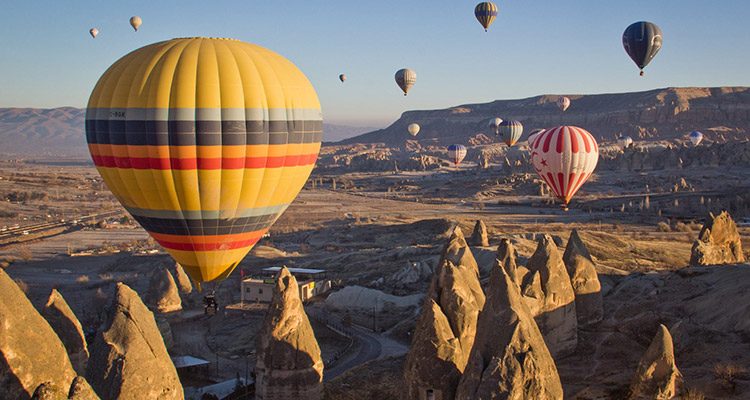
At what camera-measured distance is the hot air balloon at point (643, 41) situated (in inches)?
2207

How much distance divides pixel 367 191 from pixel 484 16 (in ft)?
136

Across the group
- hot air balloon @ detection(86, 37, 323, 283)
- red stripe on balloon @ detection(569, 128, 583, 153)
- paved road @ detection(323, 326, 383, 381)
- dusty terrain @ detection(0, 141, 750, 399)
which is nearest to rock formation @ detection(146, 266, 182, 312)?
dusty terrain @ detection(0, 141, 750, 399)

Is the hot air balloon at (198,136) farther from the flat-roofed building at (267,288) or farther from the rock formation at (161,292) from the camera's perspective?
the flat-roofed building at (267,288)

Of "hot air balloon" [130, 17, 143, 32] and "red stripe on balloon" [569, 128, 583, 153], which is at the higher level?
"hot air balloon" [130, 17, 143, 32]

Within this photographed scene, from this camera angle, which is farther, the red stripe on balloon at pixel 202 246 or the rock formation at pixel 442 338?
the red stripe on balloon at pixel 202 246

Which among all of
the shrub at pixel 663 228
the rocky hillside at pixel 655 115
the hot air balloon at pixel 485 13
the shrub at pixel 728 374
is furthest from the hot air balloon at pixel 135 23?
the rocky hillside at pixel 655 115

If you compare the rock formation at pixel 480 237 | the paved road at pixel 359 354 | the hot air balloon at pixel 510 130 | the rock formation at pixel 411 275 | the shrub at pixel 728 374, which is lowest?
the paved road at pixel 359 354

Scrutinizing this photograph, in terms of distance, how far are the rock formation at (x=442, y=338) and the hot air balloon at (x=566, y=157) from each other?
23389 millimetres

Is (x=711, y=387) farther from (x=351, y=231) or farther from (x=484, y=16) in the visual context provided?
(x=484, y=16)

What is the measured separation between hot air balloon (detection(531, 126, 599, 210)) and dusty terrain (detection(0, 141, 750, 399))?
3221 mm

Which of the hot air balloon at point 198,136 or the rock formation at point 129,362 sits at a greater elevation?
the hot air balloon at point 198,136

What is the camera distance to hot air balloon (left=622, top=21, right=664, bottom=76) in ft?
184

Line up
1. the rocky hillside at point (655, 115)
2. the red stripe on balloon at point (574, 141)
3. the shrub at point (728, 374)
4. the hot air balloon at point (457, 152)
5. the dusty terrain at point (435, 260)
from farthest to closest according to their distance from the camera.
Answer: the rocky hillside at point (655, 115)
the hot air balloon at point (457, 152)
the red stripe on balloon at point (574, 141)
the dusty terrain at point (435, 260)
the shrub at point (728, 374)

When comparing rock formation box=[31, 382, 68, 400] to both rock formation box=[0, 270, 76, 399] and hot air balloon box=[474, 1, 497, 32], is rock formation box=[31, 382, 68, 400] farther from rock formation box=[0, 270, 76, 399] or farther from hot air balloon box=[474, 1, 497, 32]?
hot air balloon box=[474, 1, 497, 32]
